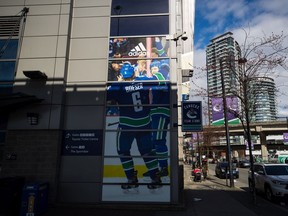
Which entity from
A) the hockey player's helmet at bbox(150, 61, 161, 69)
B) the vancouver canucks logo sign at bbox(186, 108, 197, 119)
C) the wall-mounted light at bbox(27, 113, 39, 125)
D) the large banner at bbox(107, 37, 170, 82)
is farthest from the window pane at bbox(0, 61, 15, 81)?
the vancouver canucks logo sign at bbox(186, 108, 197, 119)

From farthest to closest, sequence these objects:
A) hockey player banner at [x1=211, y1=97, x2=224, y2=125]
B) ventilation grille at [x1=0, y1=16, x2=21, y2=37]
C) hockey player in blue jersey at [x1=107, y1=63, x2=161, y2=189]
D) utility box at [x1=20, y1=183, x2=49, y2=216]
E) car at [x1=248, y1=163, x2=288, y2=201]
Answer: hockey player banner at [x1=211, y1=97, x2=224, y2=125], car at [x1=248, y1=163, x2=288, y2=201], ventilation grille at [x1=0, y1=16, x2=21, y2=37], hockey player in blue jersey at [x1=107, y1=63, x2=161, y2=189], utility box at [x1=20, y1=183, x2=49, y2=216]

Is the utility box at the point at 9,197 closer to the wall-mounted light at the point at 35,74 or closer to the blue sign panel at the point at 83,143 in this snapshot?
the blue sign panel at the point at 83,143

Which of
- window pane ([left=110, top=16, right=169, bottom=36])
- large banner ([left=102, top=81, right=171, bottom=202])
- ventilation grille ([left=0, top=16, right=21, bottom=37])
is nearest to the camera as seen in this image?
large banner ([left=102, top=81, right=171, bottom=202])

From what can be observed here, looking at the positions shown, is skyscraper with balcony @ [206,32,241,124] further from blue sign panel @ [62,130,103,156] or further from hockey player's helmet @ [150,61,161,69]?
blue sign panel @ [62,130,103,156]

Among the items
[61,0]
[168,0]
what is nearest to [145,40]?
[168,0]

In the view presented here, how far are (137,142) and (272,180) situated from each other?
271 inches

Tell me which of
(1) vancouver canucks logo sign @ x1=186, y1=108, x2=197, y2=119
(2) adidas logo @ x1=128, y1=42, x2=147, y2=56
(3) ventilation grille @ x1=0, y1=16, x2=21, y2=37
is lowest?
(1) vancouver canucks logo sign @ x1=186, y1=108, x2=197, y2=119

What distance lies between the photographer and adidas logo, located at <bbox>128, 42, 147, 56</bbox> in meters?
11.5

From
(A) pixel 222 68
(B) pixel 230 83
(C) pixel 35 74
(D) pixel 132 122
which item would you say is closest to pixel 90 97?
(D) pixel 132 122

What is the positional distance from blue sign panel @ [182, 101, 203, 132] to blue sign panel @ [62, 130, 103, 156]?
10.8 feet

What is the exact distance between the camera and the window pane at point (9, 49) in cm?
1172

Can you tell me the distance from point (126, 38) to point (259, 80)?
679 cm

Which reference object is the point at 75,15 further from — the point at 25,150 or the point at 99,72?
the point at 25,150

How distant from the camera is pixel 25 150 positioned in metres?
10.6
